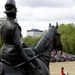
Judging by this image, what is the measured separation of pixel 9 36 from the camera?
6961 mm

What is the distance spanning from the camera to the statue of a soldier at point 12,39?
692cm

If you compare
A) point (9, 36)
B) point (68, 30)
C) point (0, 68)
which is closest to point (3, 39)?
point (9, 36)

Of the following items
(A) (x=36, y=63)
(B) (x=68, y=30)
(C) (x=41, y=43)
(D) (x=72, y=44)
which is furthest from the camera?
(B) (x=68, y=30)

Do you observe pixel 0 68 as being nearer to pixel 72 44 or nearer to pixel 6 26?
pixel 6 26

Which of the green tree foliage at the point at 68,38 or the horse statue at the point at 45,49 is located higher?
the horse statue at the point at 45,49

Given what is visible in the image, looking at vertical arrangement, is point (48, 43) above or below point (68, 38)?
above

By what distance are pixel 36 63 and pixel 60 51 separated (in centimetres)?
106

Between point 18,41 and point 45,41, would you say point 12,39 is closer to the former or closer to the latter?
point 18,41

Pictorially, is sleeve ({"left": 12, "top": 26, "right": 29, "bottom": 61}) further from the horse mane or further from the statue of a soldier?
the horse mane

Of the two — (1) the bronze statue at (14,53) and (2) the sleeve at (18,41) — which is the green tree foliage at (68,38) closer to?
(1) the bronze statue at (14,53)

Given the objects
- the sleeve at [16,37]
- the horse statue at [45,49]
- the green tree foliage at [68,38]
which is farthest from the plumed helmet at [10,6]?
the green tree foliage at [68,38]

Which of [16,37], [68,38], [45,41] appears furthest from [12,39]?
[68,38]

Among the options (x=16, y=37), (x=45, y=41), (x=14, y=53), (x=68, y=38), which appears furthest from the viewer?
(x=68, y=38)

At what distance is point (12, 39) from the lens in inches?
276
